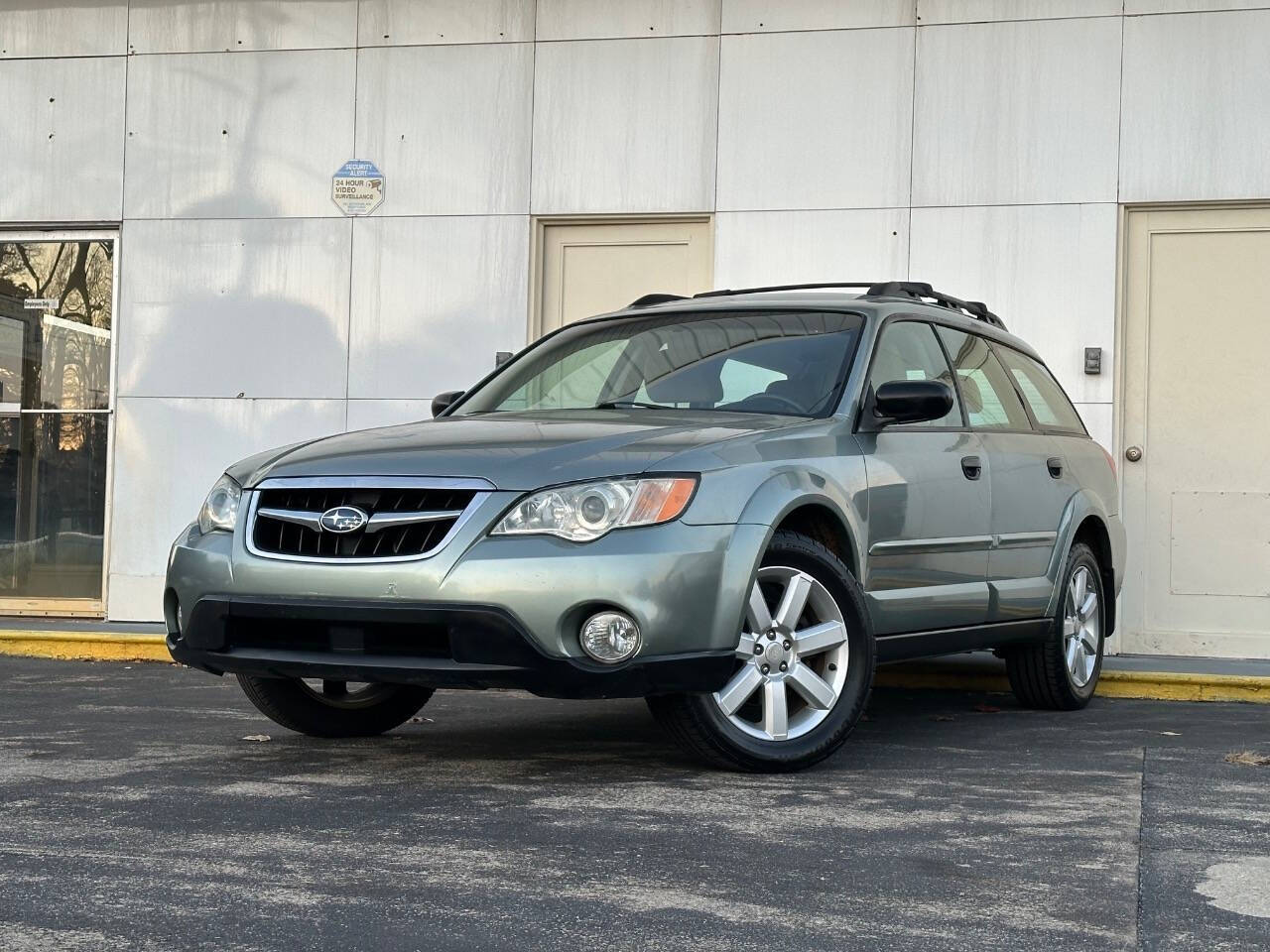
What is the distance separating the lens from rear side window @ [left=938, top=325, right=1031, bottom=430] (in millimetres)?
6977

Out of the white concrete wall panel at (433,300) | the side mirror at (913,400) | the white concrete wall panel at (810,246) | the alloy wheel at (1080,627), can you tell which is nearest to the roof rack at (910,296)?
the side mirror at (913,400)

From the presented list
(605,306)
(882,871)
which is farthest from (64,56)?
(882,871)

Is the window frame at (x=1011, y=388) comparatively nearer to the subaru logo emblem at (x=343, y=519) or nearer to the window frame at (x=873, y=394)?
the window frame at (x=873, y=394)

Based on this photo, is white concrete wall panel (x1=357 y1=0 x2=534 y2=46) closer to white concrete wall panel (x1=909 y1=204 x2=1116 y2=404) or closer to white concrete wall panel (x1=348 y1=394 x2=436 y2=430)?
white concrete wall panel (x1=348 y1=394 x2=436 y2=430)

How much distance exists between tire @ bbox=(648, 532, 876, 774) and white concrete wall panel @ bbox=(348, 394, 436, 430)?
5852mm

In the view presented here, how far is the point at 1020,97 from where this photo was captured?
10.4 meters

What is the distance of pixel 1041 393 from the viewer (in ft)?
25.8

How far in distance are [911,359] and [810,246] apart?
4.22 metres

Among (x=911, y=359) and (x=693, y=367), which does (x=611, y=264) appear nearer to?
(x=911, y=359)

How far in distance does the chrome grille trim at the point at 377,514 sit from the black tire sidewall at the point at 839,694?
867 mm

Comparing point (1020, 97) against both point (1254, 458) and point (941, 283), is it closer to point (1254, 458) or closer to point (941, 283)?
point (941, 283)

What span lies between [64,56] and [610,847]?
933cm

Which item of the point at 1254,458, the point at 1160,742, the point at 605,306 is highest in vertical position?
the point at 605,306

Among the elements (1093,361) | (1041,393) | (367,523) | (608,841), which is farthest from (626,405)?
(1093,361)
